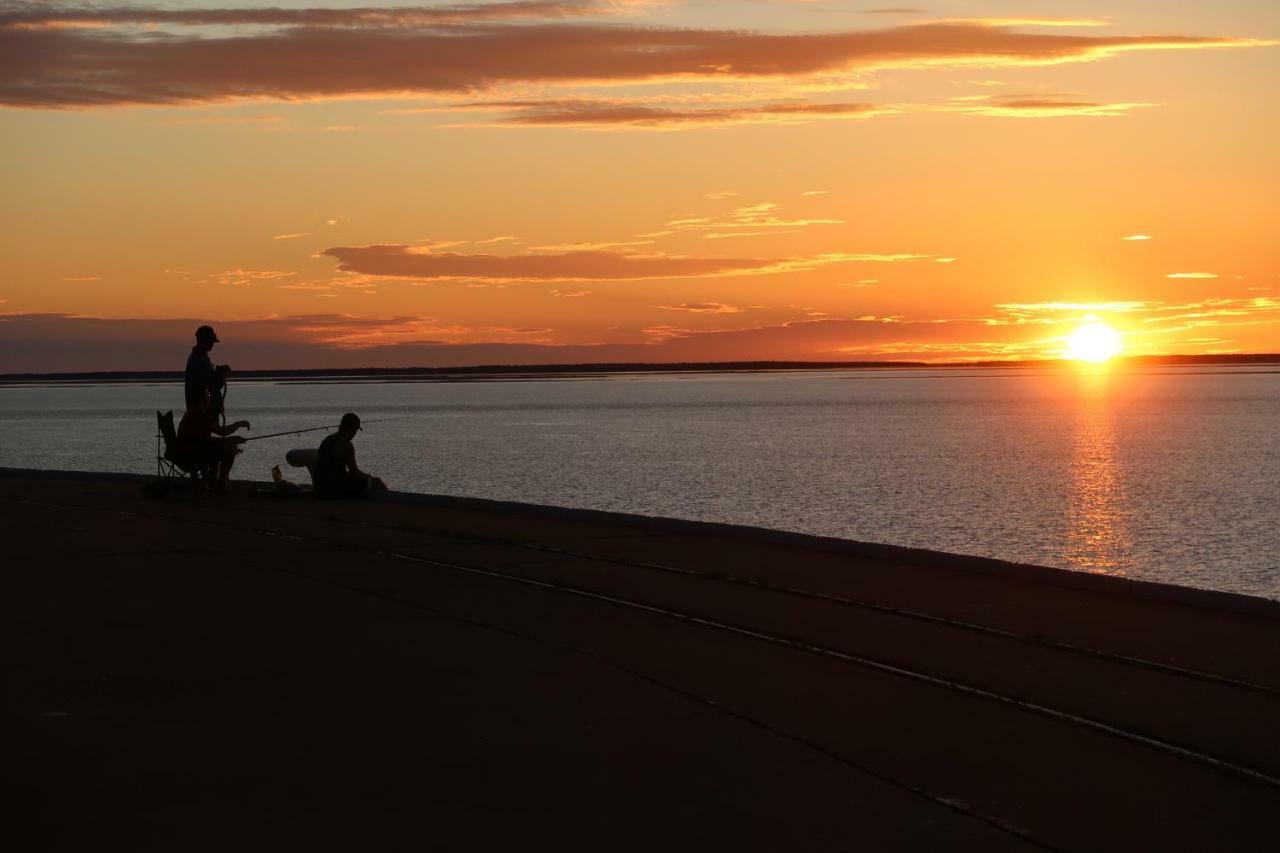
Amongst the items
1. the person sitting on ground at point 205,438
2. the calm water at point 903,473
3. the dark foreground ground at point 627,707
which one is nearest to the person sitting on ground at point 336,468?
the person sitting on ground at point 205,438

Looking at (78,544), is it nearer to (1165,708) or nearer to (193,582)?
(193,582)

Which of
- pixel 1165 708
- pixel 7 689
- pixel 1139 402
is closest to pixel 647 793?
pixel 1165 708

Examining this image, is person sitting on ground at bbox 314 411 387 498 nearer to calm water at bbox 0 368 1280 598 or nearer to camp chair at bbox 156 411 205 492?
camp chair at bbox 156 411 205 492

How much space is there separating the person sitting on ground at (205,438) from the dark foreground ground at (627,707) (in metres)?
5.97

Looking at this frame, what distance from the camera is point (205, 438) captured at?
71.8 feet

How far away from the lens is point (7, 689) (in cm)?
890

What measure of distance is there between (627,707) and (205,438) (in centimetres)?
1463

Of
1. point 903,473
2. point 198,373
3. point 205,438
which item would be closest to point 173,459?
point 205,438

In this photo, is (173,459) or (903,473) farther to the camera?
(903,473)

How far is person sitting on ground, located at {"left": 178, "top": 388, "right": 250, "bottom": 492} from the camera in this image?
69.6ft

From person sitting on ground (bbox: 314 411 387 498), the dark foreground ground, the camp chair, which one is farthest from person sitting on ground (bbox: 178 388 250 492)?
the dark foreground ground

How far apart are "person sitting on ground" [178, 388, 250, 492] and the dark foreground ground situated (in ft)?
19.6

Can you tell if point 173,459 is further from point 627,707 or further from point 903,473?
point 903,473

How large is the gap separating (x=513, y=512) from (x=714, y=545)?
470cm
